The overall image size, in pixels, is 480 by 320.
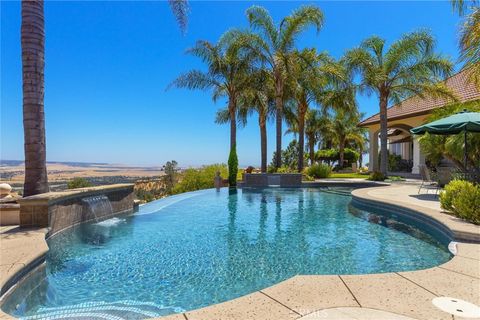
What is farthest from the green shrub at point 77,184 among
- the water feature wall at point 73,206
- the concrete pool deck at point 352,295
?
the concrete pool deck at point 352,295

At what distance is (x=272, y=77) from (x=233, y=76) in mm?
2587

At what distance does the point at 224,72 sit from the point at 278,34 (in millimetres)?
4174

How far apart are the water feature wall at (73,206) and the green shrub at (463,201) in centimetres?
904

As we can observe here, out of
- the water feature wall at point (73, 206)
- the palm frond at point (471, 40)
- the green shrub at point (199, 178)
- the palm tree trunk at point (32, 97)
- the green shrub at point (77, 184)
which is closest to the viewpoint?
the water feature wall at point (73, 206)

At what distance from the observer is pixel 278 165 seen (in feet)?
66.5

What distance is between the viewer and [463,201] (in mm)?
6547

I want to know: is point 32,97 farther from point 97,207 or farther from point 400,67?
point 400,67

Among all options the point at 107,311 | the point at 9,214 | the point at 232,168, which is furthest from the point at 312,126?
the point at 107,311

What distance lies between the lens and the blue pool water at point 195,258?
12.5 ft

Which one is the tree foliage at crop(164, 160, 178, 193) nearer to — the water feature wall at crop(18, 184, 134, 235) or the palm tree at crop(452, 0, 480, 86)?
the water feature wall at crop(18, 184, 134, 235)

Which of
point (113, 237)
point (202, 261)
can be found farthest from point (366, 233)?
point (113, 237)

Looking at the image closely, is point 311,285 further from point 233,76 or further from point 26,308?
point 233,76

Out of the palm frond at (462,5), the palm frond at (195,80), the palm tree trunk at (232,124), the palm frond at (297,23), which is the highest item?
the palm frond at (297,23)

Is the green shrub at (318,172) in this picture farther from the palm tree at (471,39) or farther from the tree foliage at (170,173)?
the palm tree at (471,39)
